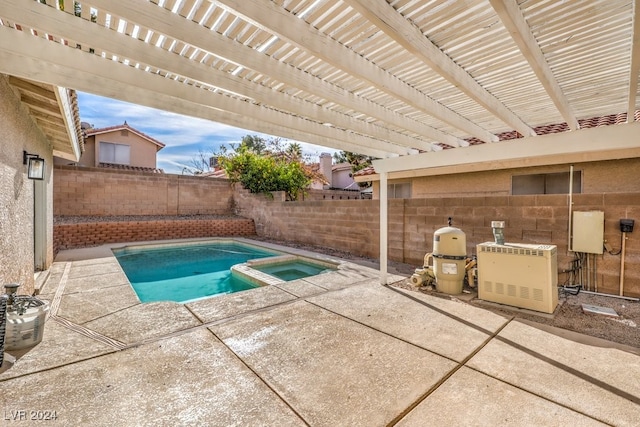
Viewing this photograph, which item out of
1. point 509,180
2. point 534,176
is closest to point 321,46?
point 509,180

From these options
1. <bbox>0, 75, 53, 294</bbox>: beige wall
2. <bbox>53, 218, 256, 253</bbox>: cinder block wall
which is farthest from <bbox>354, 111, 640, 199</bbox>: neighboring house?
<bbox>53, 218, 256, 253</bbox>: cinder block wall

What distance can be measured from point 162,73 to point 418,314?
3949mm

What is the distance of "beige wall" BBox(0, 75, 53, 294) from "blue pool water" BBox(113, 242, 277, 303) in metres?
2.23

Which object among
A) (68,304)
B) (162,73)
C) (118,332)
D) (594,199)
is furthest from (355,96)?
(68,304)

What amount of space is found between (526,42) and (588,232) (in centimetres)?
398

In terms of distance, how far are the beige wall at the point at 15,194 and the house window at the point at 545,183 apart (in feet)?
34.4

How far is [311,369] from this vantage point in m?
2.54

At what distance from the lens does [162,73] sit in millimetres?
2916

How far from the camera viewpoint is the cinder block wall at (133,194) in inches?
452

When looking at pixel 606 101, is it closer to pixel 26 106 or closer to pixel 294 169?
pixel 26 106

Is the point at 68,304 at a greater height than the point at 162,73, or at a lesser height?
lesser

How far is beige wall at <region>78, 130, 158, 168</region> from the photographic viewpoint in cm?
1748

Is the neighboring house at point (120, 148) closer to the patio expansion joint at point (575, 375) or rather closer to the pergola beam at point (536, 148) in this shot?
the pergola beam at point (536, 148)

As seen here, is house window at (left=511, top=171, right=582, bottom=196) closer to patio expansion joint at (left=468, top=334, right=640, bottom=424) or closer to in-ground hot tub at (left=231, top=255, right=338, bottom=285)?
in-ground hot tub at (left=231, top=255, right=338, bottom=285)
